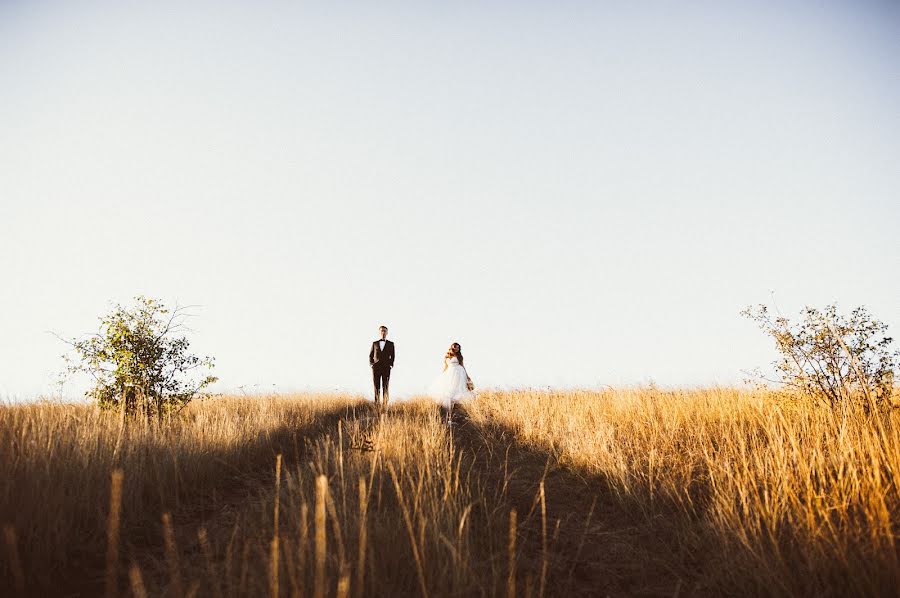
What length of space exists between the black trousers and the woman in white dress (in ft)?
9.81

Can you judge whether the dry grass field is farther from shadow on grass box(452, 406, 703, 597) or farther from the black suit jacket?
the black suit jacket

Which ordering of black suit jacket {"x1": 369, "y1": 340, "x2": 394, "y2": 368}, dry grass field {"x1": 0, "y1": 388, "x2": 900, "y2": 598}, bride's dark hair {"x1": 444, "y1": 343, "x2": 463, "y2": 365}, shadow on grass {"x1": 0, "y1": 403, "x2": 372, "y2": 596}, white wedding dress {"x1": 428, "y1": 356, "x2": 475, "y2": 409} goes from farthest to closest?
black suit jacket {"x1": 369, "y1": 340, "x2": 394, "y2": 368} < bride's dark hair {"x1": 444, "y1": 343, "x2": 463, "y2": 365} < white wedding dress {"x1": 428, "y1": 356, "x2": 475, "y2": 409} < shadow on grass {"x1": 0, "y1": 403, "x2": 372, "y2": 596} < dry grass field {"x1": 0, "y1": 388, "x2": 900, "y2": 598}

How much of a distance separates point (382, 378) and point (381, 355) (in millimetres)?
850

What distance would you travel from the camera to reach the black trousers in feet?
43.2

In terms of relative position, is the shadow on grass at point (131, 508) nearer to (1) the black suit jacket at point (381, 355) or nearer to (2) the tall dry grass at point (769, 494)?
(2) the tall dry grass at point (769, 494)

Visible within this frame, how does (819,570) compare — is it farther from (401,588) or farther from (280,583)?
(280,583)

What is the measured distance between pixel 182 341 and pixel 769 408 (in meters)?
9.49

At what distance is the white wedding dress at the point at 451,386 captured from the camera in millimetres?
9638

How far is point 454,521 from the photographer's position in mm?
2742

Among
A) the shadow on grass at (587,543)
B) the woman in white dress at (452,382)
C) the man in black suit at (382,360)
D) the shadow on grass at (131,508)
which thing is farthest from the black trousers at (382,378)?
the shadow on grass at (587,543)

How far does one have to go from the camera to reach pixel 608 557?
9.32 feet

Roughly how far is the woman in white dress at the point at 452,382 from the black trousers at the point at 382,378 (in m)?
2.99

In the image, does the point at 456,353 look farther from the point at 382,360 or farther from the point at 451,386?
the point at 382,360

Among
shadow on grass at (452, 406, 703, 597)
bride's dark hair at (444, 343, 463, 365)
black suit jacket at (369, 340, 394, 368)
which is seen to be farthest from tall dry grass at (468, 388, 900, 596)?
black suit jacket at (369, 340, 394, 368)
